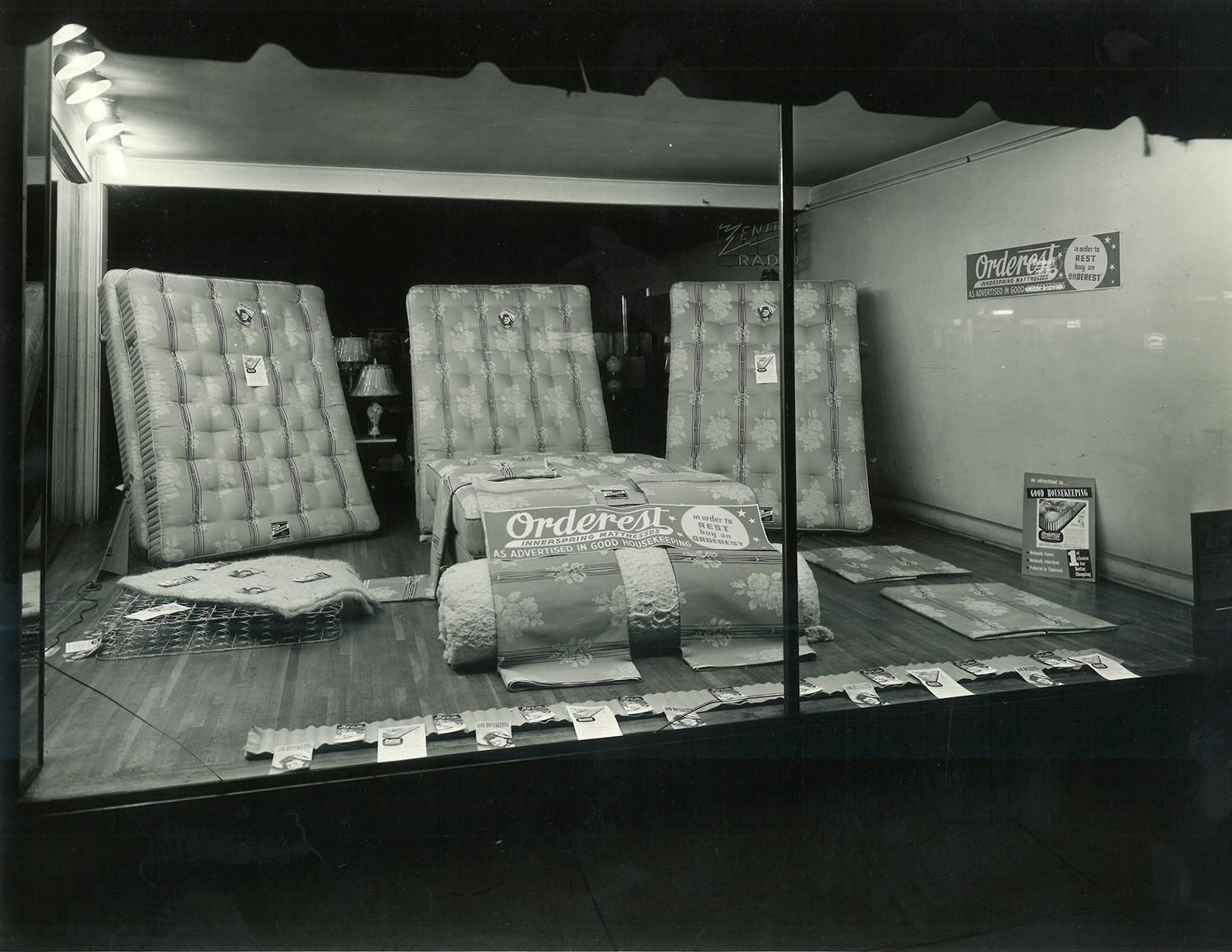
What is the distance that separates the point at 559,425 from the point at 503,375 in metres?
0.31

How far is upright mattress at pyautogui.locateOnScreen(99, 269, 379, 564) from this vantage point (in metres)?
2.83

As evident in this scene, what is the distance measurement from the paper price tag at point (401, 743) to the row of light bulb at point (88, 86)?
4.34ft

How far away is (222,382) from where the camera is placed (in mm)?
3037

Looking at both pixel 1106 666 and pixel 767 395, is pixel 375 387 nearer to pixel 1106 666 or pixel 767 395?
pixel 767 395

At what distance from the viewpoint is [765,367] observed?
359 cm

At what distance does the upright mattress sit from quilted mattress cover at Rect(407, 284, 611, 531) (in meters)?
0.31

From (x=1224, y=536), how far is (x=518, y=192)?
Answer: 7.47 ft

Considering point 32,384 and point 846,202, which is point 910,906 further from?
point 846,202

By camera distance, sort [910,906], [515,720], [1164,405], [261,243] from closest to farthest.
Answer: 1. [910,906]
2. [515,720]
3. [1164,405]
4. [261,243]

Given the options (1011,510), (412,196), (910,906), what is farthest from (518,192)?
(910,906)

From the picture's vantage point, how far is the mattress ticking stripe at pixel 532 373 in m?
3.26

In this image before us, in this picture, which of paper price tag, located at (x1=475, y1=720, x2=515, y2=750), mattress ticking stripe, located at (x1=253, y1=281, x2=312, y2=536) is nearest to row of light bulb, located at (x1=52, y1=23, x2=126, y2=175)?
mattress ticking stripe, located at (x1=253, y1=281, x2=312, y2=536)

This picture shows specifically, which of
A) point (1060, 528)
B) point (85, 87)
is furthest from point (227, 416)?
point (1060, 528)

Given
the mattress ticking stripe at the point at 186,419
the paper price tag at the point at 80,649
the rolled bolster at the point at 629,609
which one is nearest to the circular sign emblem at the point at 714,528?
the rolled bolster at the point at 629,609
